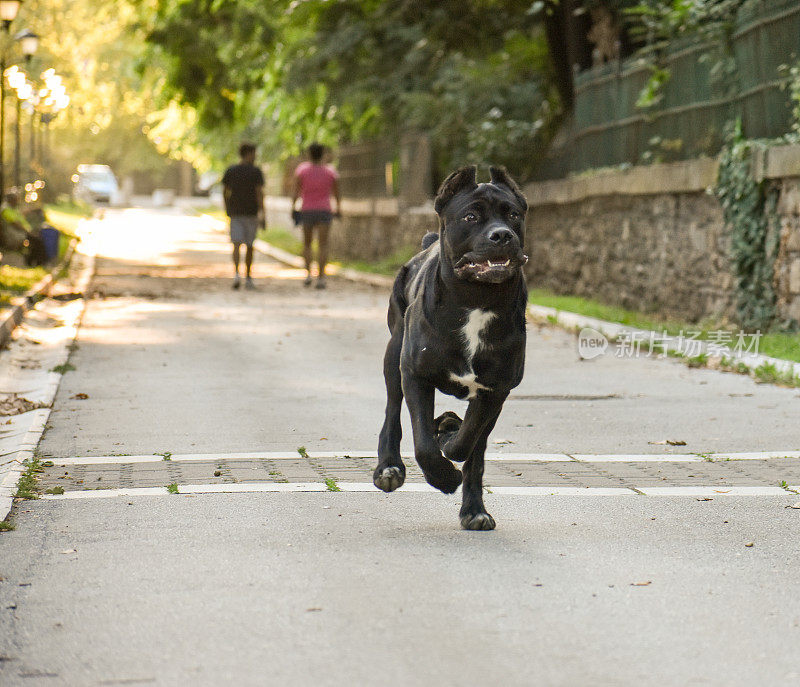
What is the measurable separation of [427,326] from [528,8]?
1749 cm

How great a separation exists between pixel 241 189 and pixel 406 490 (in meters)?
14.5

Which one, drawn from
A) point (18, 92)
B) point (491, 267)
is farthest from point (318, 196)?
point (491, 267)

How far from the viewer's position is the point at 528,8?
2231 centimetres

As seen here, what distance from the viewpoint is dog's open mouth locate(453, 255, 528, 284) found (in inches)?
213

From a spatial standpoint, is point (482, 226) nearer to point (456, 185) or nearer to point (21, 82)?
point (456, 185)

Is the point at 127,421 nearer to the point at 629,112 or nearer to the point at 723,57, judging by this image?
the point at 723,57

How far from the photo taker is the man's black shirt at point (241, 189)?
20922 mm

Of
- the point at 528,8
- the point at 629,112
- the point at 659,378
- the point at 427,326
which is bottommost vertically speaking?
the point at 659,378

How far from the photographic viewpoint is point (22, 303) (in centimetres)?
1633

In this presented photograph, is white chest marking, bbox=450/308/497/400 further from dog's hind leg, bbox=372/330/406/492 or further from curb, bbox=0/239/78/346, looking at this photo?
curb, bbox=0/239/78/346

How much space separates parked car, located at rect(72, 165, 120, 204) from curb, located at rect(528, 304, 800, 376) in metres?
53.2

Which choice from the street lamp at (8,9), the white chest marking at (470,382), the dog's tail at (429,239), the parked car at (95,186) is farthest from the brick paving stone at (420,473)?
the parked car at (95,186)

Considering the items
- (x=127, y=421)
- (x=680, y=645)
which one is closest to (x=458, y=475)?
(x=680, y=645)

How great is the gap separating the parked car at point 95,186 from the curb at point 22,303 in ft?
148
